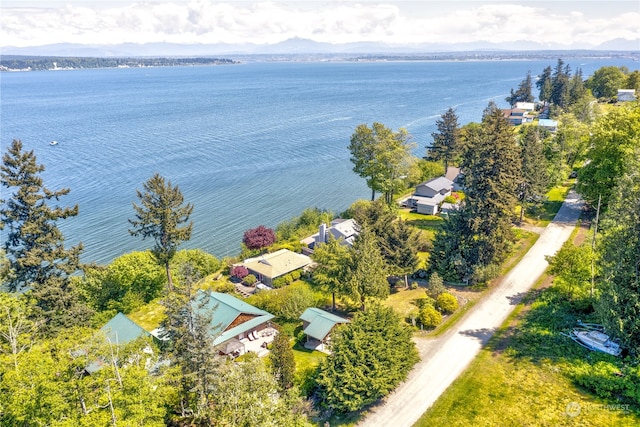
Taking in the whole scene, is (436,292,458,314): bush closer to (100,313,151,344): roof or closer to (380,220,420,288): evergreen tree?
(380,220,420,288): evergreen tree

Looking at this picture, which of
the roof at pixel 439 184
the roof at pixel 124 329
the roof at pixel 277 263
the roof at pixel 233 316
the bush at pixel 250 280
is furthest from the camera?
the roof at pixel 439 184

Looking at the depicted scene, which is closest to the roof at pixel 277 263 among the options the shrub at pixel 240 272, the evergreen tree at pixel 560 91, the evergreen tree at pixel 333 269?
the shrub at pixel 240 272

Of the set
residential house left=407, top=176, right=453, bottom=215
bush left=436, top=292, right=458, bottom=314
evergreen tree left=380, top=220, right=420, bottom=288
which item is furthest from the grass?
residential house left=407, top=176, right=453, bottom=215

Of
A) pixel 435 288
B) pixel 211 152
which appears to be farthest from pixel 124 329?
pixel 211 152

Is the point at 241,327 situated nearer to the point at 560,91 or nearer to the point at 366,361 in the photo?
the point at 366,361

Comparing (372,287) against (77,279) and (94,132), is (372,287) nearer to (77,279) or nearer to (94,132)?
(77,279)

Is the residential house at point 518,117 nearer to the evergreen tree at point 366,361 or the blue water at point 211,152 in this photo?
the blue water at point 211,152

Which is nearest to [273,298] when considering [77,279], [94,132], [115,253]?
[77,279]
